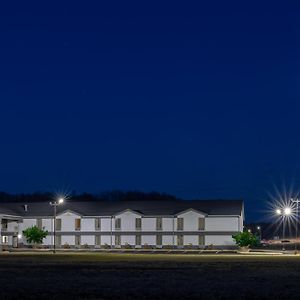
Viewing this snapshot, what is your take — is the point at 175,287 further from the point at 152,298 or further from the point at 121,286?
the point at 152,298

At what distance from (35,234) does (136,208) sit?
48.7ft

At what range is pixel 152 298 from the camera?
20219 mm

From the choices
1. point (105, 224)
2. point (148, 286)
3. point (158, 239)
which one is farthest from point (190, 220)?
point (148, 286)

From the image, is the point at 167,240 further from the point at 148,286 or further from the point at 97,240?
the point at 148,286

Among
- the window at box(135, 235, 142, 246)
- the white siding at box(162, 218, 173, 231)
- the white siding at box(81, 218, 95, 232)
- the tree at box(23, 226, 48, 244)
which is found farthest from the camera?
the white siding at box(81, 218, 95, 232)

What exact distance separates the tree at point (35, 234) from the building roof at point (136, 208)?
569 centimetres

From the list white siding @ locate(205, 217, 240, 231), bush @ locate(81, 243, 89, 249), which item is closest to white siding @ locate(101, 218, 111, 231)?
bush @ locate(81, 243, 89, 249)

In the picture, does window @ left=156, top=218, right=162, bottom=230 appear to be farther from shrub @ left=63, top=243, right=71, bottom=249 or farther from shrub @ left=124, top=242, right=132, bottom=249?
shrub @ left=63, top=243, right=71, bottom=249

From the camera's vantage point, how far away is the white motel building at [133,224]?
9462cm

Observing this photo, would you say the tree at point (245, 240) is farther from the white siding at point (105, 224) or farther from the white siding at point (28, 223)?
the white siding at point (28, 223)

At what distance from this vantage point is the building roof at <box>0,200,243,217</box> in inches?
3819

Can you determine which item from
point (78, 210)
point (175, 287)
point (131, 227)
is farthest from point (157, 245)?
point (175, 287)

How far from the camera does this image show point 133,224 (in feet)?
320

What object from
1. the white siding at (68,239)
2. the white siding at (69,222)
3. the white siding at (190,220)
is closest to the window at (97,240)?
the white siding at (68,239)
